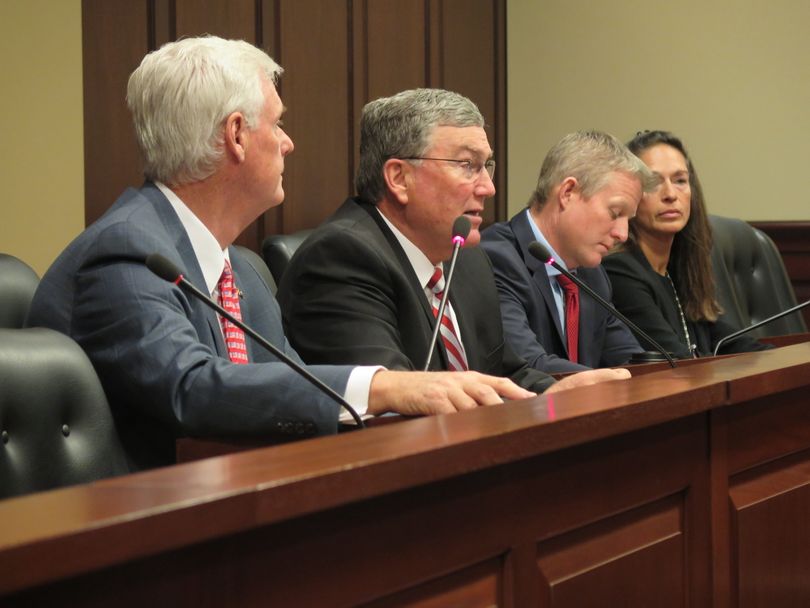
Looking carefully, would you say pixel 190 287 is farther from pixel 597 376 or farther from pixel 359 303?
pixel 597 376

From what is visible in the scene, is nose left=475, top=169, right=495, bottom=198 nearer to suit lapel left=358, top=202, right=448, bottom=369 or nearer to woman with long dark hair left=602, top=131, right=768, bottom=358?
suit lapel left=358, top=202, right=448, bottom=369

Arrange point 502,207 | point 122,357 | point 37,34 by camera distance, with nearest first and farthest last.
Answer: point 122,357 < point 37,34 < point 502,207

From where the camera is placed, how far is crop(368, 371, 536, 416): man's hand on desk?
6.18 ft

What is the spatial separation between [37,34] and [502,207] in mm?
2523

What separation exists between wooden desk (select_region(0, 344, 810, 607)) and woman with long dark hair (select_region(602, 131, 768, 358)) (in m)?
1.67

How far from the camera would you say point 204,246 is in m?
2.26

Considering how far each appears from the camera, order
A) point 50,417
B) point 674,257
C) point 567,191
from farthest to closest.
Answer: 1. point 674,257
2. point 567,191
3. point 50,417

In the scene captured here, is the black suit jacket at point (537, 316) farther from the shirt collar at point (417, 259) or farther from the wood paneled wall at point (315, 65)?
the wood paneled wall at point (315, 65)

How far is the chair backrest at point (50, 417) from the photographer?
1700mm

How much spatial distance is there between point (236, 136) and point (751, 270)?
8.71 ft

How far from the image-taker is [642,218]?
411cm

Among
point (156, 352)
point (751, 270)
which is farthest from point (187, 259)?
point (751, 270)

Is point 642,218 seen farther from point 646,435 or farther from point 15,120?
point 646,435

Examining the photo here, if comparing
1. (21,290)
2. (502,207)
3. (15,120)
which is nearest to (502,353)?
(21,290)
